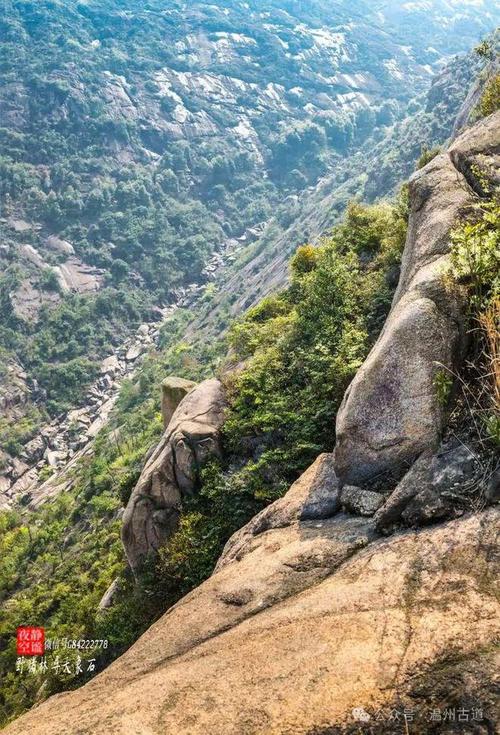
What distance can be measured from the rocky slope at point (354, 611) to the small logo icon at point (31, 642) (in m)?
17.7

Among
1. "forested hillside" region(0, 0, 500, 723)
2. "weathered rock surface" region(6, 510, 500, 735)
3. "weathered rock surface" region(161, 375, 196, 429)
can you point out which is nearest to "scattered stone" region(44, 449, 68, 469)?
"forested hillside" region(0, 0, 500, 723)

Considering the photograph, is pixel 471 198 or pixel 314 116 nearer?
pixel 471 198

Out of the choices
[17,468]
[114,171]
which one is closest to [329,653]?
[17,468]

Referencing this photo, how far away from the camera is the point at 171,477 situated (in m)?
13.3

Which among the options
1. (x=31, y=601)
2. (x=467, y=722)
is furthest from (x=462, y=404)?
(x=31, y=601)

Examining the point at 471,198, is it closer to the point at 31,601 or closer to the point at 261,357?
the point at 261,357

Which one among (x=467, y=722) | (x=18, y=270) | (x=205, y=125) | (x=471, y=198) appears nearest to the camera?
(x=467, y=722)

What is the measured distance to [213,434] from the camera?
1316cm

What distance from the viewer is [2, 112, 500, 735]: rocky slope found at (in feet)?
13.2

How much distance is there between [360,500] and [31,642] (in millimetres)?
20806

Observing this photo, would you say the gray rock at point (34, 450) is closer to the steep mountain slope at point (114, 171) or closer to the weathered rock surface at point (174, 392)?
the steep mountain slope at point (114, 171)

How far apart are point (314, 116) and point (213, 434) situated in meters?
202

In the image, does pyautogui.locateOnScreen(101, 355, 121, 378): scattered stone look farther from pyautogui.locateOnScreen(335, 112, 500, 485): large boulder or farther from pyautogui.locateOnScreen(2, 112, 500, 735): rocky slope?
pyautogui.locateOnScreen(335, 112, 500, 485): large boulder

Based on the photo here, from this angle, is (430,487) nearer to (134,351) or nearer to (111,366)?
(111,366)
